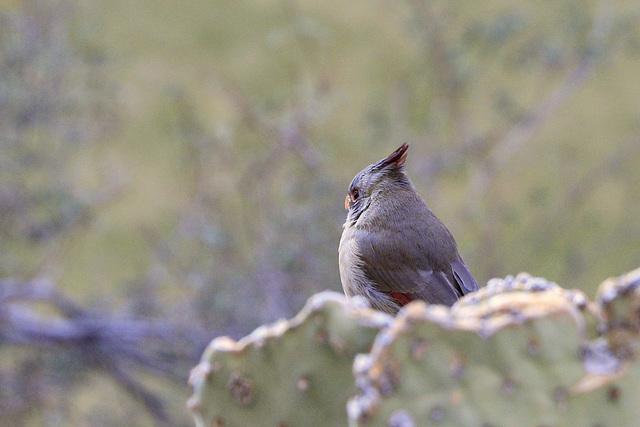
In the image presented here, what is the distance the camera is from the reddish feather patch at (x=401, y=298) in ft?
8.41

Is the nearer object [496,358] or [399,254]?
[496,358]

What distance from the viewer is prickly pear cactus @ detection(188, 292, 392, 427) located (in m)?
1.17

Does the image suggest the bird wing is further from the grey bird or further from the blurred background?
the blurred background

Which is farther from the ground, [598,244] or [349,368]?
[598,244]

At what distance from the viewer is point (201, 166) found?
6109 millimetres

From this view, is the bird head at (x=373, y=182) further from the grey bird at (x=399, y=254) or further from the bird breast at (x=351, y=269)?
the bird breast at (x=351, y=269)

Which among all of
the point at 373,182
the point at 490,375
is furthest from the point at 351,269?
the point at 490,375

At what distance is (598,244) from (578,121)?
136cm

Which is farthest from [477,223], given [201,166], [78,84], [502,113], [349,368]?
[349,368]

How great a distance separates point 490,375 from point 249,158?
510 cm

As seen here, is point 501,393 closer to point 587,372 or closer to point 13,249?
point 587,372

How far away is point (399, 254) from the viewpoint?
8.58 feet

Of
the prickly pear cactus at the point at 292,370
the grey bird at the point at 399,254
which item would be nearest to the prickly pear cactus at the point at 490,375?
the prickly pear cactus at the point at 292,370

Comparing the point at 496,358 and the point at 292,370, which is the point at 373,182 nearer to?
the point at 292,370
